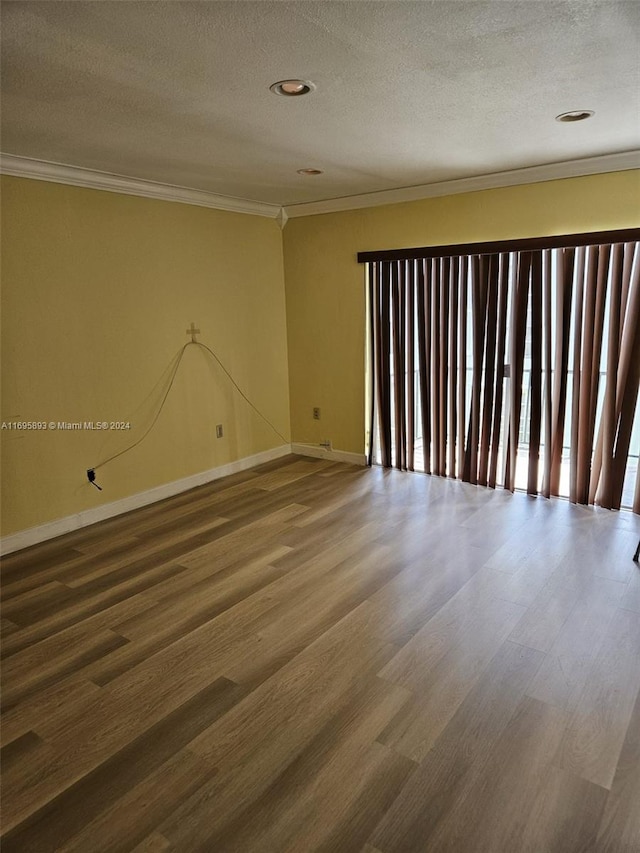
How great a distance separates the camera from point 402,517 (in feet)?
12.8

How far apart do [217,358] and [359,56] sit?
3.05 meters

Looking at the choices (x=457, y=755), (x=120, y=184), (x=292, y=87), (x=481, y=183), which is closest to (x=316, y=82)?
(x=292, y=87)

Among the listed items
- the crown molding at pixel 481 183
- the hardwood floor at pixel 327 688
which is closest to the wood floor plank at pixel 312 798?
the hardwood floor at pixel 327 688

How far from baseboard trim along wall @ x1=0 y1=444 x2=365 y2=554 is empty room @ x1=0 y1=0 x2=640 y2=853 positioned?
2 centimetres

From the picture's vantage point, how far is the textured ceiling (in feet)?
5.50

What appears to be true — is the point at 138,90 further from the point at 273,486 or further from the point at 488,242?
the point at 273,486

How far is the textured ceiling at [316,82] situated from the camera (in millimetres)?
1676

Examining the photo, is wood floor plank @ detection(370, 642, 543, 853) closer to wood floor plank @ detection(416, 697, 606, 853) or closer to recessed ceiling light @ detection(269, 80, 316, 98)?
wood floor plank @ detection(416, 697, 606, 853)

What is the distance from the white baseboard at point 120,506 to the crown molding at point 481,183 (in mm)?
2273

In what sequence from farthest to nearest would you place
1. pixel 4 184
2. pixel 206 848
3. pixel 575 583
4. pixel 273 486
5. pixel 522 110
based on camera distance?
pixel 273 486, pixel 4 184, pixel 575 583, pixel 522 110, pixel 206 848

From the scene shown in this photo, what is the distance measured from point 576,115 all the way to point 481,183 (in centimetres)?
140

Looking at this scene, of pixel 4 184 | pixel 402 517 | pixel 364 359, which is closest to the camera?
pixel 4 184

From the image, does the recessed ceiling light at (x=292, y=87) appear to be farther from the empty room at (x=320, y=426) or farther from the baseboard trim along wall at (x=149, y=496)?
the baseboard trim along wall at (x=149, y=496)

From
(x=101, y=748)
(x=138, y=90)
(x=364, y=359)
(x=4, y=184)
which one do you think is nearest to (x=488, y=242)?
(x=364, y=359)
